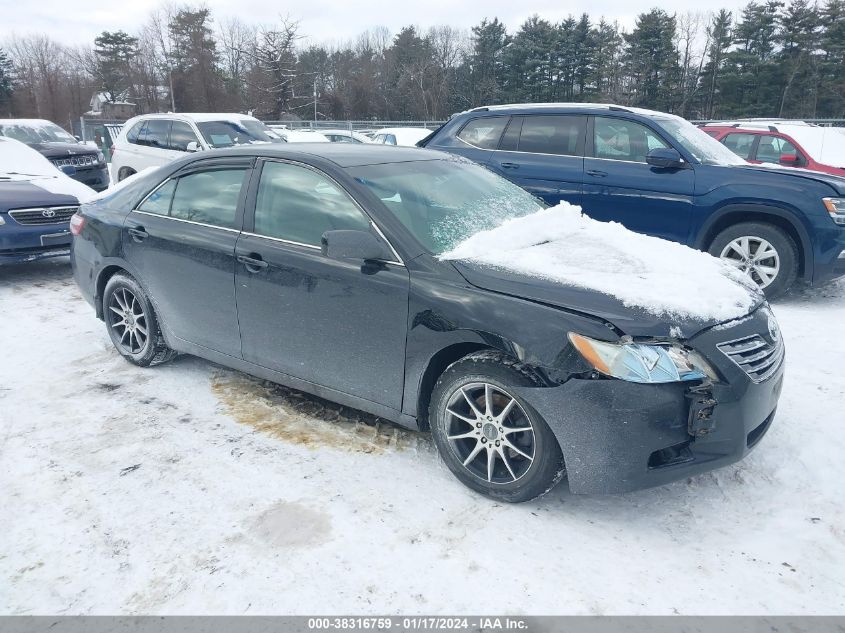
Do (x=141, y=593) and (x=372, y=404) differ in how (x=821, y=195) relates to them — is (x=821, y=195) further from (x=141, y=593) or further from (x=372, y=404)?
(x=141, y=593)

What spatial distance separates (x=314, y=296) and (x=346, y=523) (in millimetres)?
1220

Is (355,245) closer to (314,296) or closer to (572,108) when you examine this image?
(314,296)

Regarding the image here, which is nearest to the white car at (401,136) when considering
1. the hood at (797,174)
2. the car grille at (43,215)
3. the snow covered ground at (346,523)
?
the car grille at (43,215)

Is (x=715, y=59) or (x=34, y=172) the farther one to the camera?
(x=715, y=59)

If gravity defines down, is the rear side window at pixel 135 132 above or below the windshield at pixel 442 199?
above

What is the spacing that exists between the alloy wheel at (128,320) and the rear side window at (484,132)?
4730 millimetres

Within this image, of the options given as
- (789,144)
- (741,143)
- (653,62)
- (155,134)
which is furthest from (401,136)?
(653,62)

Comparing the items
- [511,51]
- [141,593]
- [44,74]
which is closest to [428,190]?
[141,593]

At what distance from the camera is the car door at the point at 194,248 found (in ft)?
12.4

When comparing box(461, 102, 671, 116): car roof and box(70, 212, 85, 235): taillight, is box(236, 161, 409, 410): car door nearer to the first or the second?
box(70, 212, 85, 235): taillight

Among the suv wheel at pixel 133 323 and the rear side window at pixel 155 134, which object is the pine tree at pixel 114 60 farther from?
the suv wheel at pixel 133 323

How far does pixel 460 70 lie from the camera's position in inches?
2343

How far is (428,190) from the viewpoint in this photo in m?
3.59

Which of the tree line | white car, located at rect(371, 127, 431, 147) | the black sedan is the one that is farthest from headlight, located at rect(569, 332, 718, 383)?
the tree line
